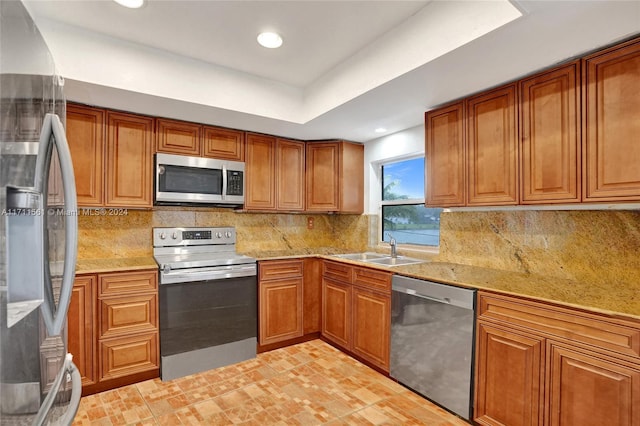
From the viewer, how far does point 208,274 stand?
2732 mm

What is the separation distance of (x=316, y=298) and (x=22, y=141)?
2894 mm

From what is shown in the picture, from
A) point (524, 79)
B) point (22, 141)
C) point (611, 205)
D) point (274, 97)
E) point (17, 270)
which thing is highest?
point (274, 97)

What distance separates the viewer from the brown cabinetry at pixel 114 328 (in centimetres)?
229

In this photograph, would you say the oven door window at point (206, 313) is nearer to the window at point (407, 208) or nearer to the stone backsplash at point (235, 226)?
the stone backsplash at point (235, 226)

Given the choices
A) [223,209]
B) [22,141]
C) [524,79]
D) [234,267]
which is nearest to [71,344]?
[234,267]

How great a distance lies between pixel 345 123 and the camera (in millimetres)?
3027

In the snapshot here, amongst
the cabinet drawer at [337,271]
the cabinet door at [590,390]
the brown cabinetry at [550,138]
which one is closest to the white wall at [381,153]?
the brown cabinetry at [550,138]

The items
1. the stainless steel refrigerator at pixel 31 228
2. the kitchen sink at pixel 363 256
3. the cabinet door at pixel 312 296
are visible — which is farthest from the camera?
the kitchen sink at pixel 363 256

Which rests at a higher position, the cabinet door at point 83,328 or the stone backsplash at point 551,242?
the stone backsplash at point 551,242

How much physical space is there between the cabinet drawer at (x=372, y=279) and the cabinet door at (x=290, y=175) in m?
1.10

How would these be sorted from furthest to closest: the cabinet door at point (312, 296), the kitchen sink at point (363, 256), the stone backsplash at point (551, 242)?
the kitchen sink at point (363, 256) < the cabinet door at point (312, 296) < the stone backsplash at point (551, 242)

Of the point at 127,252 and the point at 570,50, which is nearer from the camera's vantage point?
the point at 570,50

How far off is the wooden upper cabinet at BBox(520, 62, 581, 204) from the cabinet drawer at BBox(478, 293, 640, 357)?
0.64 meters

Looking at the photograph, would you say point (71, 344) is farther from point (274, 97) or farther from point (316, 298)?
point (274, 97)
